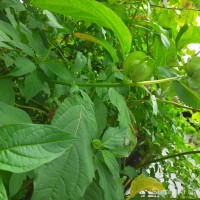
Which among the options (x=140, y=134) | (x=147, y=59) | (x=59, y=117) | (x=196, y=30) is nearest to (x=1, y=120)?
(x=59, y=117)

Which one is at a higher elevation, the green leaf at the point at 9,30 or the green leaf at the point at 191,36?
the green leaf at the point at 9,30

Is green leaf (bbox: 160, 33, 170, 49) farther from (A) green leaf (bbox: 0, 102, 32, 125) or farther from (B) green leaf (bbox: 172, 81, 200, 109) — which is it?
(A) green leaf (bbox: 0, 102, 32, 125)

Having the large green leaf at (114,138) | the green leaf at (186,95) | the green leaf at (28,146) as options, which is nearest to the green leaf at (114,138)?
the large green leaf at (114,138)

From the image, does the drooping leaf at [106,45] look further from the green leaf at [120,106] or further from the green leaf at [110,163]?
the green leaf at [110,163]

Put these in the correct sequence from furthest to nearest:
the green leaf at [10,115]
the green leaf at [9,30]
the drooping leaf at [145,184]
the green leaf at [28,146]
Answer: the drooping leaf at [145,184] → the green leaf at [9,30] → the green leaf at [10,115] → the green leaf at [28,146]

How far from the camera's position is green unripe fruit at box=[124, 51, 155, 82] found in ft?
1.49

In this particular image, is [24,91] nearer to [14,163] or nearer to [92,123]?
[92,123]

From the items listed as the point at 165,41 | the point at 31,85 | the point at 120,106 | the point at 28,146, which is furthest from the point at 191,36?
the point at 28,146

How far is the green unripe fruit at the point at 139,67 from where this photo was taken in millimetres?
454

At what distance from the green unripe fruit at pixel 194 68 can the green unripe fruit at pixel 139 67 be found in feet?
0.21

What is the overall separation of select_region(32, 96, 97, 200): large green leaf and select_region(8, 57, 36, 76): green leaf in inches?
3.0

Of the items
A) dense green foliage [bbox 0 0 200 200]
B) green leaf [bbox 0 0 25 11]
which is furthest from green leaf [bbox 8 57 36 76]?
green leaf [bbox 0 0 25 11]

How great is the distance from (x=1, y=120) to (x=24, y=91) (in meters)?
0.15

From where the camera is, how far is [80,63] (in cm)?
58
